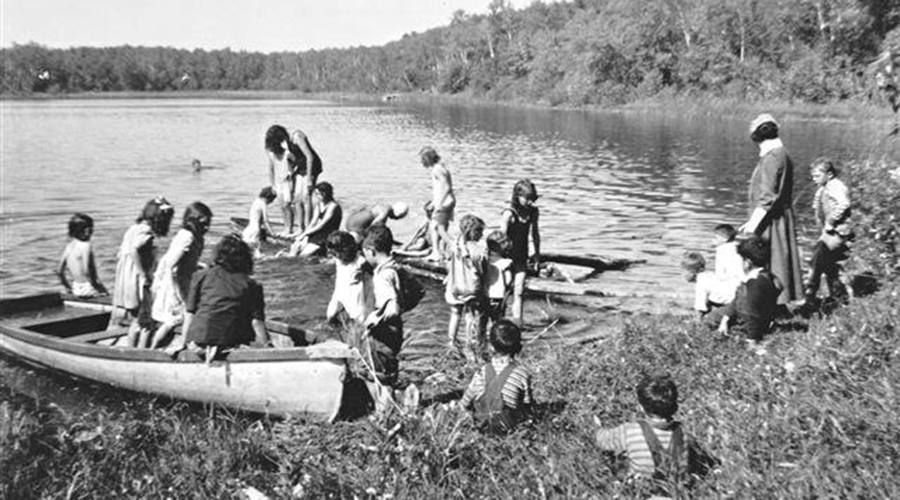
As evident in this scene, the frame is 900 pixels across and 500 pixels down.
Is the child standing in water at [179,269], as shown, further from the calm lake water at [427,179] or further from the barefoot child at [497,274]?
the calm lake water at [427,179]

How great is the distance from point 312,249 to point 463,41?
130964 mm

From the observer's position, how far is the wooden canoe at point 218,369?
24.6 feet

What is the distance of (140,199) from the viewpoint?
88.9 ft

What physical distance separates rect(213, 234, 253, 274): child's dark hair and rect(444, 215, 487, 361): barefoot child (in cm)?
233

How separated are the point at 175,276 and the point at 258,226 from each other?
8461 mm

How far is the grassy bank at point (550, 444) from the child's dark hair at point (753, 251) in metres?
0.88

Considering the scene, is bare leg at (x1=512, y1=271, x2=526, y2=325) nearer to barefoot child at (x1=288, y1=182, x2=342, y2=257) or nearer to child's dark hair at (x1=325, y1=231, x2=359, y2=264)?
child's dark hair at (x1=325, y1=231, x2=359, y2=264)

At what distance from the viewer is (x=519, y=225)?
10.3 m

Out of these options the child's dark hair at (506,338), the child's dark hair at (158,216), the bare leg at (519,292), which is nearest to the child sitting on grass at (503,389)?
the child's dark hair at (506,338)

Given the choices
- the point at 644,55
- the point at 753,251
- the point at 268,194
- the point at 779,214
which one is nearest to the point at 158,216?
the point at 753,251

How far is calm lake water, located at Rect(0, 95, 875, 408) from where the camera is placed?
17.2 meters

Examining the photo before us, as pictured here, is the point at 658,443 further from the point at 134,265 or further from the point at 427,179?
the point at 427,179

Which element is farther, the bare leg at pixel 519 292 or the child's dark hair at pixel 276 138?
the child's dark hair at pixel 276 138

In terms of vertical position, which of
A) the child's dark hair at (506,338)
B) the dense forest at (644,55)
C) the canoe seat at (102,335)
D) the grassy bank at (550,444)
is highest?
the dense forest at (644,55)
